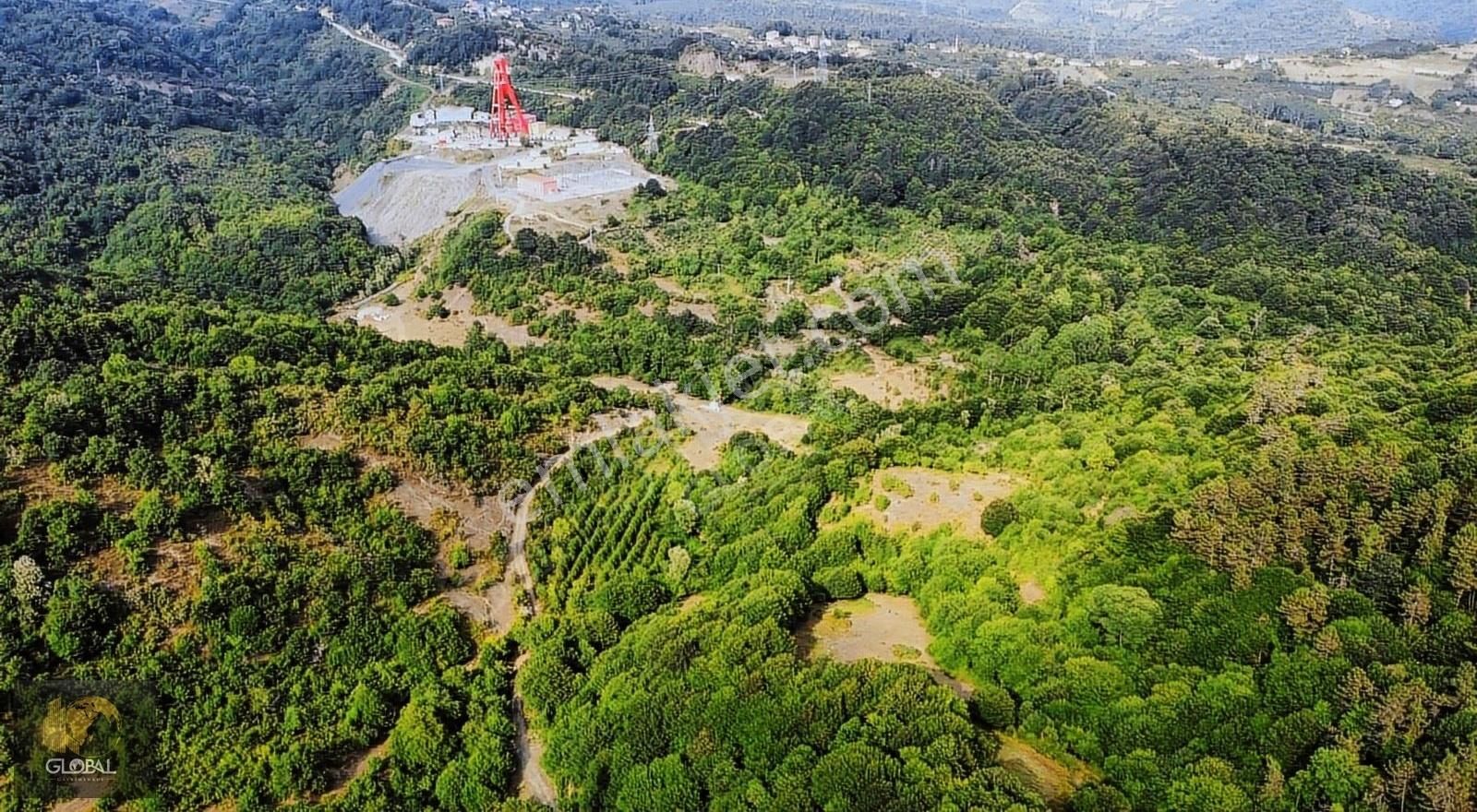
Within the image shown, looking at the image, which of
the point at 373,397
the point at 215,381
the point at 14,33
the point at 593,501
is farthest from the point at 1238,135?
the point at 14,33

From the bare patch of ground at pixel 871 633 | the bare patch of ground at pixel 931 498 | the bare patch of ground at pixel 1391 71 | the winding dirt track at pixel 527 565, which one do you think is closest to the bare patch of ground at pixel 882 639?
the bare patch of ground at pixel 871 633

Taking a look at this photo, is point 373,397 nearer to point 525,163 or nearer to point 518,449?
point 518,449

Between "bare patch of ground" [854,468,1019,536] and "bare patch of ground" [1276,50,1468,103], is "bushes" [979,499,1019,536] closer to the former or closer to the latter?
"bare patch of ground" [854,468,1019,536]

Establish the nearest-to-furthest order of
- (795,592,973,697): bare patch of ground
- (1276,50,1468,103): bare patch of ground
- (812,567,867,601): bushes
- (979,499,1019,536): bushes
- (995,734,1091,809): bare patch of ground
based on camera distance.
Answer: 1. (995,734,1091,809): bare patch of ground
2. (795,592,973,697): bare patch of ground
3. (812,567,867,601): bushes
4. (979,499,1019,536): bushes
5. (1276,50,1468,103): bare patch of ground

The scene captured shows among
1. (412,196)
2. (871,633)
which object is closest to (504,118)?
(412,196)

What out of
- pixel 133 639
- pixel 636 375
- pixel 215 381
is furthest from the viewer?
pixel 636 375

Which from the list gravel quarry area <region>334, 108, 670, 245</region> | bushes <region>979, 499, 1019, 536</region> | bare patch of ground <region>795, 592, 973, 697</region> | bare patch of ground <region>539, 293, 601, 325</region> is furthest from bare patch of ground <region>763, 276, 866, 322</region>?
bare patch of ground <region>795, 592, 973, 697</region>
